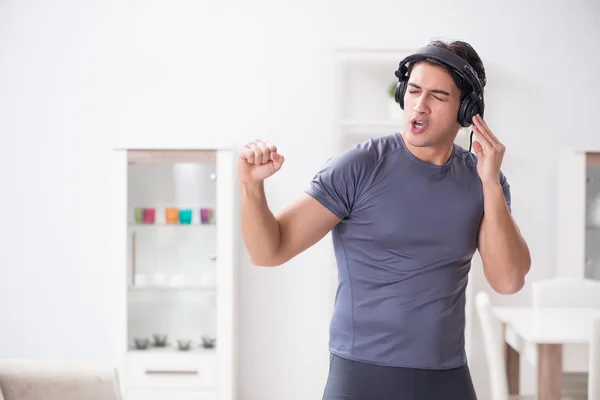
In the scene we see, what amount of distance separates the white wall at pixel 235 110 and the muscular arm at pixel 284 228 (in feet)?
8.44

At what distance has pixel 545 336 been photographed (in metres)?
2.88

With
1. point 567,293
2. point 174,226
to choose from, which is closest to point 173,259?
point 174,226

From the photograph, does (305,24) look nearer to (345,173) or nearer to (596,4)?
(596,4)

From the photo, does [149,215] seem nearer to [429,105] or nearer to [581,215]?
[581,215]

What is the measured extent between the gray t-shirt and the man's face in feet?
0.17

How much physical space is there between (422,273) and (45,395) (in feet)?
4.68

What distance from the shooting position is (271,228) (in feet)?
4.40

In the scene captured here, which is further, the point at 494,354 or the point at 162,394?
the point at 162,394

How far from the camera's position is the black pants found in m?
1.35

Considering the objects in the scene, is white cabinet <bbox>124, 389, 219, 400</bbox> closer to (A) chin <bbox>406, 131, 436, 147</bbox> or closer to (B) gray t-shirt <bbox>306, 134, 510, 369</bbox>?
(B) gray t-shirt <bbox>306, 134, 510, 369</bbox>

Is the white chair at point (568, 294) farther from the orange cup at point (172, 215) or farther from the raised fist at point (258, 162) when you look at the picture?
the raised fist at point (258, 162)

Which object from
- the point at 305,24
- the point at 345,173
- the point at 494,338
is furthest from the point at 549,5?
the point at 345,173

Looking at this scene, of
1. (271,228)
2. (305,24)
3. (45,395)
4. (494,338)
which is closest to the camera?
(271,228)

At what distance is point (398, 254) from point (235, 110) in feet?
9.02
